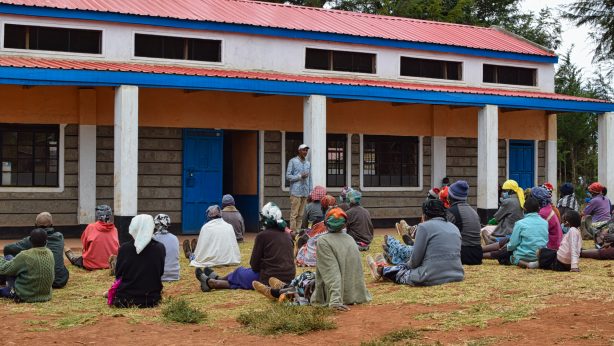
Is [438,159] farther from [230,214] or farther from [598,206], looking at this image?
[230,214]

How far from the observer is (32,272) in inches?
384

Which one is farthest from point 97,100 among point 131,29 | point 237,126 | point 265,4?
point 265,4

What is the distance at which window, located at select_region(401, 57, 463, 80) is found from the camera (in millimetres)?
21828

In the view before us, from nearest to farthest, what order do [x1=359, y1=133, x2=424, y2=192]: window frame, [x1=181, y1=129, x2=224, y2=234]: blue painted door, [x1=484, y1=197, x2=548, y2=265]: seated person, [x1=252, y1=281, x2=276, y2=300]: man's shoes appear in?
1. [x1=252, y1=281, x2=276, y2=300]: man's shoes
2. [x1=484, y1=197, x2=548, y2=265]: seated person
3. [x1=181, y1=129, x2=224, y2=234]: blue painted door
4. [x1=359, y1=133, x2=424, y2=192]: window frame

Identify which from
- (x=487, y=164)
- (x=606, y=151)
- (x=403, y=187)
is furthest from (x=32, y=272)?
(x=606, y=151)

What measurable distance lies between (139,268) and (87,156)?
9.05 metres

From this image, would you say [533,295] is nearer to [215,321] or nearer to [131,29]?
[215,321]

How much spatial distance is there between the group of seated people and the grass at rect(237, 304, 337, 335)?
446mm

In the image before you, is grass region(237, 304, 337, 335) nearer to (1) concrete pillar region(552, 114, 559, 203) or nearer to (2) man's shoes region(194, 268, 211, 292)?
(2) man's shoes region(194, 268, 211, 292)

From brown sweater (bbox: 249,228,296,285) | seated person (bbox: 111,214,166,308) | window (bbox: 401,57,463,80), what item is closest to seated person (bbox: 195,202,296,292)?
brown sweater (bbox: 249,228,296,285)

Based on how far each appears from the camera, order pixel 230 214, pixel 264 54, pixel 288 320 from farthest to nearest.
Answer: pixel 264 54, pixel 230 214, pixel 288 320

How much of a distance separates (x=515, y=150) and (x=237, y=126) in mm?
8522

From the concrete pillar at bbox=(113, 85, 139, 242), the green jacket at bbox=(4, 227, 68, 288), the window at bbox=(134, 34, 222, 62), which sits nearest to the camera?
the green jacket at bbox=(4, 227, 68, 288)

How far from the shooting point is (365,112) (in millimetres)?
21297
